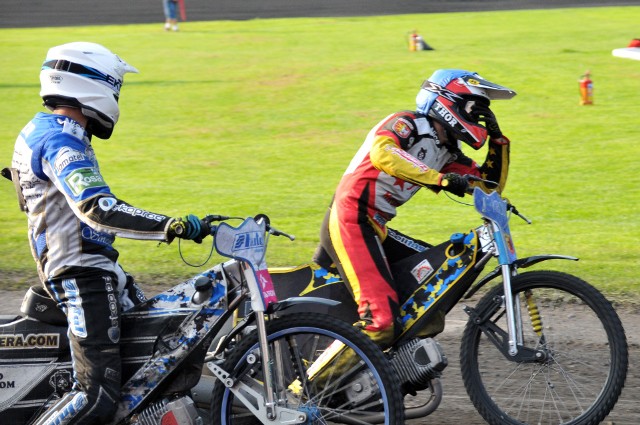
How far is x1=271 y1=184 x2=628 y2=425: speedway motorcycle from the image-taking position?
17.7 feet

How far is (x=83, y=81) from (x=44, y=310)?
1102 millimetres

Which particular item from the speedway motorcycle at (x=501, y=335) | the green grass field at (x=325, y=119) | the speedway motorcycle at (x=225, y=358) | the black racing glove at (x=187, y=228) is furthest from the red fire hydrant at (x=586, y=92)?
the black racing glove at (x=187, y=228)

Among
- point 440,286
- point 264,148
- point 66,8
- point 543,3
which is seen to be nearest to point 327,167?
point 264,148

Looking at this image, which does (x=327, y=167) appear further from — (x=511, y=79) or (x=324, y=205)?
(x=511, y=79)

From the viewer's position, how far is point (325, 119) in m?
18.2

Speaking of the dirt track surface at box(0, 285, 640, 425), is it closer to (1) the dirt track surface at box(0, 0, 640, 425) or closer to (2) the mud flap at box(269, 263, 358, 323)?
(2) the mud flap at box(269, 263, 358, 323)

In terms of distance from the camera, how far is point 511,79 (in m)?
20.4

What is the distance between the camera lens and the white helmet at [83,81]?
4824mm

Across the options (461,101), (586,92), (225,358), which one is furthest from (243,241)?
(586,92)

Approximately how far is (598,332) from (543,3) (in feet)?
99.0

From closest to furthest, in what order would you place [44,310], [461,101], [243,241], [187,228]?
[187,228] → [243,241] → [44,310] → [461,101]

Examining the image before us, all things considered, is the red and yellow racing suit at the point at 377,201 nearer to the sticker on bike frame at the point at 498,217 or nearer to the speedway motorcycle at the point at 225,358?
the sticker on bike frame at the point at 498,217

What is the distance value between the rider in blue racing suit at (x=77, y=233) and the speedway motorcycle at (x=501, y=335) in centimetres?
127

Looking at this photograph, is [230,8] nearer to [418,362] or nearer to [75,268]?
[418,362]
